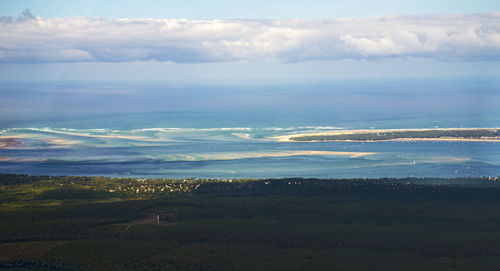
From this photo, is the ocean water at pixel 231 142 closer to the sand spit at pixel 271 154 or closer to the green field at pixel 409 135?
the sand spit at pixel 271 154

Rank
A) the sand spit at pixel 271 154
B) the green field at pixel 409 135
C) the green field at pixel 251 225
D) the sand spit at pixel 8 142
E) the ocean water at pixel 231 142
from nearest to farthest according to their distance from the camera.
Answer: the green field at pixel 251 225 → the ocean water at pixel 231 142 → the sand spit at pixel 271 154 → the sand spit at pixel 8 142 → the green field at pixel 409 135

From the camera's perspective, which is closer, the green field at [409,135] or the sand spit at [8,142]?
the sand spit at [8,142]

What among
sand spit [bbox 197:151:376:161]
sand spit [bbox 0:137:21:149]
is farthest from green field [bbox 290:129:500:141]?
sand spit [bbox 0:137:21:149]

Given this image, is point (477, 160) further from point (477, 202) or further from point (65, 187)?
point (65, 187)

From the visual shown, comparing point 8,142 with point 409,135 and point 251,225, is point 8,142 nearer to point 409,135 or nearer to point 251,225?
point 251,225

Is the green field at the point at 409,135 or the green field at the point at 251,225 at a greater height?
the green field at the point at 409,135

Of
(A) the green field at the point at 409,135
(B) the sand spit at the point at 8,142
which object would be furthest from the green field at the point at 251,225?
(A) the green field at the point at 409,135

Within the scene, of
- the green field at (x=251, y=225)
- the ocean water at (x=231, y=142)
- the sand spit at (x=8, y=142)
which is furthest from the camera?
the sand spit at (x=8, y=142)
